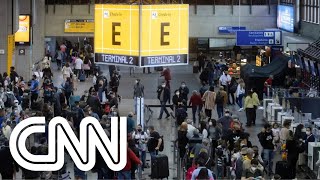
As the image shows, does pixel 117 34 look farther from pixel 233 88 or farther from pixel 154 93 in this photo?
pixel 154 93

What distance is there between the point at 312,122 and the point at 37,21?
84.2 feet

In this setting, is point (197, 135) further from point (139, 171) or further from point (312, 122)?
point (312, 122)

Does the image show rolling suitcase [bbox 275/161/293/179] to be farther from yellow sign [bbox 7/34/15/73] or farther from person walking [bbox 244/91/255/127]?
yellow sign [bbox 7/34/15/73]

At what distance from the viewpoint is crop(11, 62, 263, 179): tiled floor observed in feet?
83.1

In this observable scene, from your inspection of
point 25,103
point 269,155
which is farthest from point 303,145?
point 25,103

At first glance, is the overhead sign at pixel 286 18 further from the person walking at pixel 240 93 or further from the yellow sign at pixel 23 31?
the person walking at pixel 240 93

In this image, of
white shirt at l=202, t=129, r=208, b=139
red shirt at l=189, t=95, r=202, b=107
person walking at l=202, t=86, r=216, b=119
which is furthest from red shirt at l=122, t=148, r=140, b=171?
red shirt at l=189, t=95, r=202, b=107

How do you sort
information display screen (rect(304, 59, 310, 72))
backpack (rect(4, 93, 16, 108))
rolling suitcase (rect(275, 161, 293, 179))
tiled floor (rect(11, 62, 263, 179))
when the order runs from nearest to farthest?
rolling suitcase (rect(275, 161, 293, 179)), tiled floor (rect(11, 62, 263, 179)), backpack (rect(4, 93, 16, 108)), information display screen (rect(304, 59, 310, 72))

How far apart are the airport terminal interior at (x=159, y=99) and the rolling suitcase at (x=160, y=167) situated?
2 centimetres

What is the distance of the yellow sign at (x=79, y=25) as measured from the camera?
47438 millimetres

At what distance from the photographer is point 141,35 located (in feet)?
67.1

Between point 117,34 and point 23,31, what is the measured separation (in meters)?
21.5

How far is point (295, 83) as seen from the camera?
34.2 metres

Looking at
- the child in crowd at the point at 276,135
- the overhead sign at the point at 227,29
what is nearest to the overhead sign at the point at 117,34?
the child in crowd at the point at 276,135
